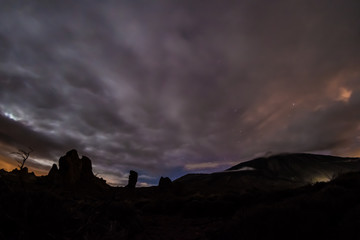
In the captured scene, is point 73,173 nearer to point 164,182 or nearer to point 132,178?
point 132,178

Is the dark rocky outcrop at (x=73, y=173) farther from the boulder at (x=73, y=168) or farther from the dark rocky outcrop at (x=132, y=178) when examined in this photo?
the dark rocky outcrop at (x=132, y=178)

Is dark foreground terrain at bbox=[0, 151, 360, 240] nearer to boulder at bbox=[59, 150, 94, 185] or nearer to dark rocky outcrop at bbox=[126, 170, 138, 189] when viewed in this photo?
dark rocky outcrop at bbox=[126, 170, 138, 189]

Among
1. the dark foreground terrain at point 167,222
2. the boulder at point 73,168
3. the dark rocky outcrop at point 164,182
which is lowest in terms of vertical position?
the dark foreground terrain at point 167,222

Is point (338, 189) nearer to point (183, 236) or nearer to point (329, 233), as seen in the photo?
point (329, 233)

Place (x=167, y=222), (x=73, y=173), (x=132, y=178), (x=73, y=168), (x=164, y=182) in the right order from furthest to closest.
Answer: (x=132, y=178)
(x=73, y=168)
(x=73, y=173)
(x=164, y=182)
(x=167, y=222)

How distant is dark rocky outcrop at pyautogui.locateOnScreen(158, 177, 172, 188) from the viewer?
216 feet

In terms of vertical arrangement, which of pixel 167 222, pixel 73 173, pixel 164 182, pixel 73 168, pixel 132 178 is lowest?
pixel 167 222

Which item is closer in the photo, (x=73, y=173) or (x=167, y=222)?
(x=167, y=222)

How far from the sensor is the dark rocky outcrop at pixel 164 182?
216 feet

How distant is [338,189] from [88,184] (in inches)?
3339

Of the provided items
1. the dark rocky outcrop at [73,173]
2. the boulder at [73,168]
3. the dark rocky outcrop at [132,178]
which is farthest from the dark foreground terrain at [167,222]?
the boulder at [73,168]

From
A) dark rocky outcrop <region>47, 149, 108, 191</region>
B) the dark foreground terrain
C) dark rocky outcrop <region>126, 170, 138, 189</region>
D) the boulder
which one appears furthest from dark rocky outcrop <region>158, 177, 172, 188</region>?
the dark foreground terrain

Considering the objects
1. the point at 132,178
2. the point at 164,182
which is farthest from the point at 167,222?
the point at 132,178

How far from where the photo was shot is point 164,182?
6806 cm
